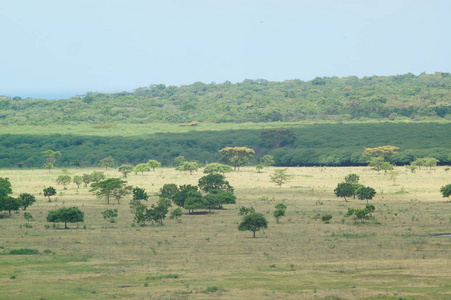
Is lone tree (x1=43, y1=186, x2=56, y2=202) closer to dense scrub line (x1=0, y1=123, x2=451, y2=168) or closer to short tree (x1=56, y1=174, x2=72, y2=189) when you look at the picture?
short tree (x1=56, y1=174, x2=72, y2=189)

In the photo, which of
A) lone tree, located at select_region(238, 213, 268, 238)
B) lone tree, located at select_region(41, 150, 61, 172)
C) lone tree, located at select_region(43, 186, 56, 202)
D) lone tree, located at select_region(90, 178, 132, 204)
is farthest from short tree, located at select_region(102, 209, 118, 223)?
lone tree, located at select_region(41, 150, 61, 172)

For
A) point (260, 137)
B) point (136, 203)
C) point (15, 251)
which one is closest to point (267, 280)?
point (15, 251)

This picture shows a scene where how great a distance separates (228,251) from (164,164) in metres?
103

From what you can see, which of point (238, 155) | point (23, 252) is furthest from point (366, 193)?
point (238, 155)

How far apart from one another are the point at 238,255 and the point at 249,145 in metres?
126

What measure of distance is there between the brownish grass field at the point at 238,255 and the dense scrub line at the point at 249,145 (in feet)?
204

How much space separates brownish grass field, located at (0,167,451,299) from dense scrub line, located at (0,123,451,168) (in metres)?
62.1

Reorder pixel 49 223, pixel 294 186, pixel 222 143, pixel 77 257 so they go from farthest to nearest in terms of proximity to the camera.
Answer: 1. pixel 222 143
2. pixel 294 186
3. pixel 49 223
4. pixel 77 257

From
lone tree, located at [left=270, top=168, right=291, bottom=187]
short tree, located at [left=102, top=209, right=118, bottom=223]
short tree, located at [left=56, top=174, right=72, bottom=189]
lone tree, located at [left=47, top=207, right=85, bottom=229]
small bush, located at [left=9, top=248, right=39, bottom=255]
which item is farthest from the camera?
lone tree, located at [left=270, top=168, right=291, bottom=187]

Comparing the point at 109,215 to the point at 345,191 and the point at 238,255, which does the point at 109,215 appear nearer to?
the point at 238,255

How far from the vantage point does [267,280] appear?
126 ft

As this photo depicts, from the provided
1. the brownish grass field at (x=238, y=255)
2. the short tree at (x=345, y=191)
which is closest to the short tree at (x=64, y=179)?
the brownish grass field at (x=238, y=255)

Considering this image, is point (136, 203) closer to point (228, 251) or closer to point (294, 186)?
point (228, 251)

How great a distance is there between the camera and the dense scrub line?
487 feet
